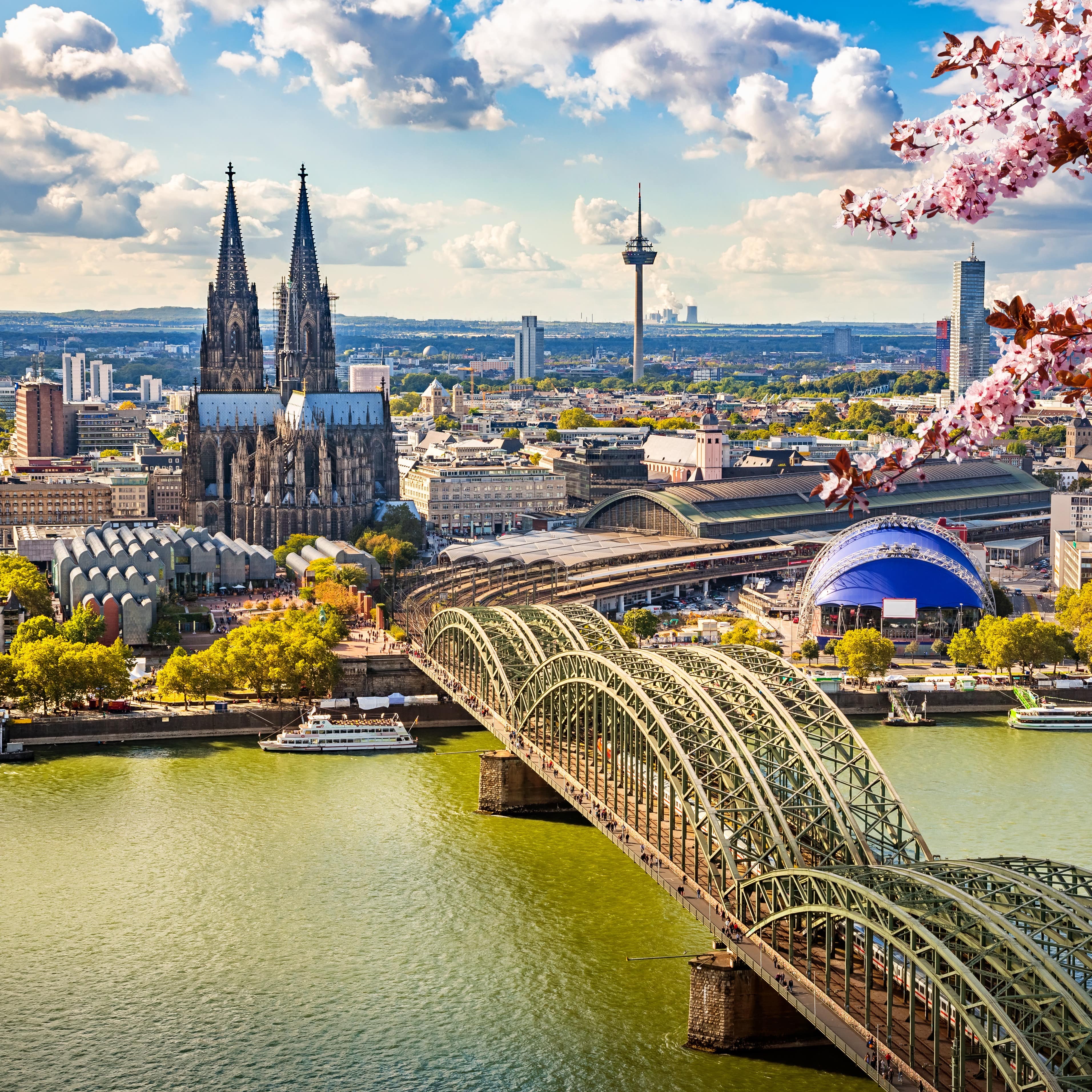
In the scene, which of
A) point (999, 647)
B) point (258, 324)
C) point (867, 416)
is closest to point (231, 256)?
point (258, 324)

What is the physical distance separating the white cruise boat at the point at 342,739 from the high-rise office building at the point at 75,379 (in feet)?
460

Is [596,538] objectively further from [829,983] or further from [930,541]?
[829,983]

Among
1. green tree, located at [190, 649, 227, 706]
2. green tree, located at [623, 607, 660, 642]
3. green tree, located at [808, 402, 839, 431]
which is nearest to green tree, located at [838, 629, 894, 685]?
Answer: green tree, located at [623, 607, 660, 642]

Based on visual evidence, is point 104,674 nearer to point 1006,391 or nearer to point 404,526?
point 404,526

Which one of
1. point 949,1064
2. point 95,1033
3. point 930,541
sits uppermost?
point 930,541

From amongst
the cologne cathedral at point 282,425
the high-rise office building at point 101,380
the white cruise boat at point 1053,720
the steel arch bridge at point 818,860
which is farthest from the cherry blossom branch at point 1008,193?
the high-rise office building at point 101,380

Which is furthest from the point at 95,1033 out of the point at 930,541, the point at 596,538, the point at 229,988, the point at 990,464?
the point at 990,464

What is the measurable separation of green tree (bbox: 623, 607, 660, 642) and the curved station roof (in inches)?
181

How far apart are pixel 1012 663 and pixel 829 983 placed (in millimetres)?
28618

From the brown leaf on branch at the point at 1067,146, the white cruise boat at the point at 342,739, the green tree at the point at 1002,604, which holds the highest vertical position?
the brown leaf on branch at the point at 1067,146

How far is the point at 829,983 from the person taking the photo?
713 inches

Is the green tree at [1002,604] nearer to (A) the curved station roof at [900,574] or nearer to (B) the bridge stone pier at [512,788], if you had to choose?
(A) the curved station roof at [900,574]

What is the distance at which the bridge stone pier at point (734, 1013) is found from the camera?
19828mm

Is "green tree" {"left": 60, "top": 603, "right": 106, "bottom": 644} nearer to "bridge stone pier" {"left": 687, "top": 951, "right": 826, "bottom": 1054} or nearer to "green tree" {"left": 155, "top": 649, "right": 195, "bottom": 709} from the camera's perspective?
"green tree" {"left": 155, "top": 649, "right": 195, "bottom": 709}
